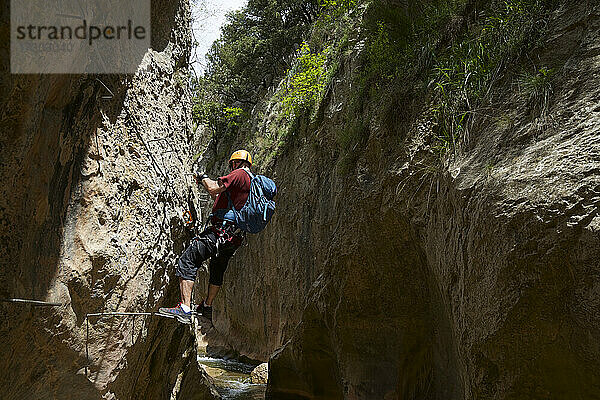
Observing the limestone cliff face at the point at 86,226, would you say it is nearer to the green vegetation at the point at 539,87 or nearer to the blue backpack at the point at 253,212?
the blue backpack at the point at 253,212

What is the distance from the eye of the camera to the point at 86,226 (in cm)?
512

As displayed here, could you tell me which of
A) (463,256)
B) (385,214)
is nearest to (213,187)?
(463,256)

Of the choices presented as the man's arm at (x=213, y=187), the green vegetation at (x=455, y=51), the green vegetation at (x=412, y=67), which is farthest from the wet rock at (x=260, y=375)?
the man's arm at (x=213, y=187)

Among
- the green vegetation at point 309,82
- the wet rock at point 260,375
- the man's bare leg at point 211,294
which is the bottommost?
the wet rock at point 260,375

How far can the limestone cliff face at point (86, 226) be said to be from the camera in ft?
15.1

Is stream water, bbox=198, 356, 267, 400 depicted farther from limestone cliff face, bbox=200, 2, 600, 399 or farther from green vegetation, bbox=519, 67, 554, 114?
green vegetation, bbox=519, 67, 554, 114

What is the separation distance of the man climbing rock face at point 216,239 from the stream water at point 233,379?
7005 mm

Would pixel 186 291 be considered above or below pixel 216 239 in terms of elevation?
below

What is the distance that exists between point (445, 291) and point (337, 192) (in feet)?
14.9

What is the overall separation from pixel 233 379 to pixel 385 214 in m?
9.94

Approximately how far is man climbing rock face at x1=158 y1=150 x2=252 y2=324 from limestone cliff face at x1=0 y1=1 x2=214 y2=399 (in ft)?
1.31

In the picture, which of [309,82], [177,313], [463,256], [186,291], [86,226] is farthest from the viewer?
[309,82]

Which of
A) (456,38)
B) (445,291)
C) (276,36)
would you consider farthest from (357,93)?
(276,36)

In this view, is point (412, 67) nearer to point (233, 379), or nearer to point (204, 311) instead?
point (204, 311)
